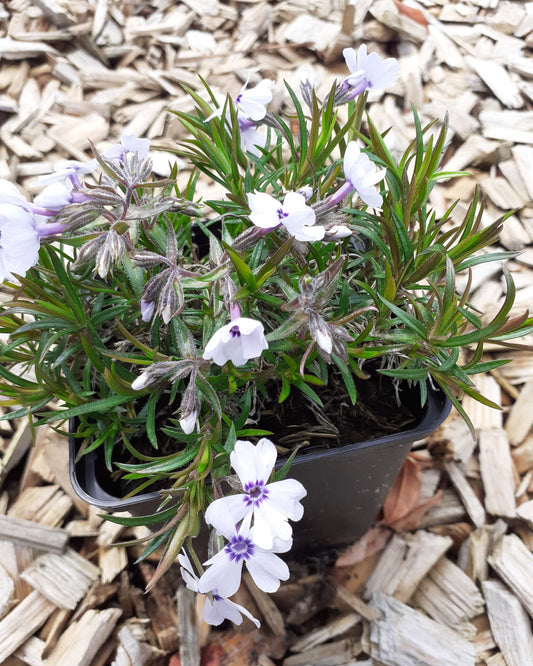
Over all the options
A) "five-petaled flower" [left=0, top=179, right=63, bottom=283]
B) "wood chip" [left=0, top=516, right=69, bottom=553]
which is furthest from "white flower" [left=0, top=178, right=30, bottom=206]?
"wood chip" [left=0, top=516, right=69, bottom=553]

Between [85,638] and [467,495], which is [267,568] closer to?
[85,638]

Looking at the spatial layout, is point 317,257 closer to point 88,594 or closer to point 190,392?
point 190,392

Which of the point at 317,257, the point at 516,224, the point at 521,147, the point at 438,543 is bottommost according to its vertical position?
the point at 438,543

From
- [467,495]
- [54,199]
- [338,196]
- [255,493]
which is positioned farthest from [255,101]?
[467,495]

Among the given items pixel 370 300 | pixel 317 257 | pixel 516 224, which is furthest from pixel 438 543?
pixel 516 224

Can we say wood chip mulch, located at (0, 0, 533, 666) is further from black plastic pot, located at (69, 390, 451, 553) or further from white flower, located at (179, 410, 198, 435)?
white flower, located at (179, 410, 198, 435)

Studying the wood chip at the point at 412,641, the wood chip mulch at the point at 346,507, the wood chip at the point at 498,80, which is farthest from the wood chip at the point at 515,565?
the wood chip at the point at 498,80
